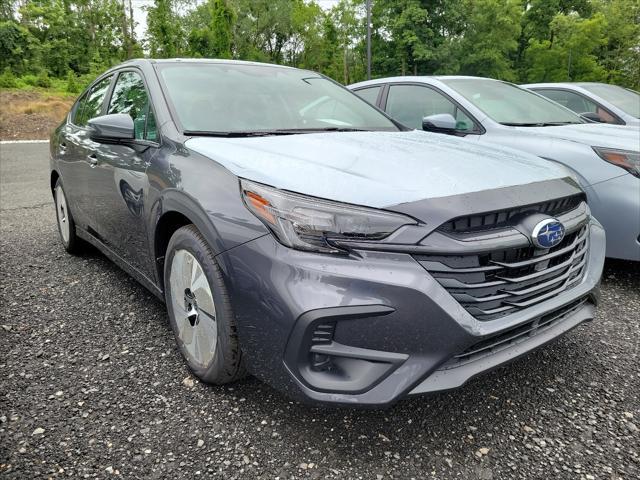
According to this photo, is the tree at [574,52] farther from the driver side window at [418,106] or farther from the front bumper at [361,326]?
the front bumper at [361,326]

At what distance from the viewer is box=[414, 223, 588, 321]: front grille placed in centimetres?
166

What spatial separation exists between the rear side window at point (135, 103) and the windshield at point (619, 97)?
6214 mm

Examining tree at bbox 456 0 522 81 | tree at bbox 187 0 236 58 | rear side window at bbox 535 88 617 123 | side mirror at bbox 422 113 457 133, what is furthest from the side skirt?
tree at bbox 456 0 522 81

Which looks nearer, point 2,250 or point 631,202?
point 631,202

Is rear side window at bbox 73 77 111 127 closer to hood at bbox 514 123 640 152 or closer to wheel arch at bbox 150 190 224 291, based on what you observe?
wheel arch at bbox 150 190 224 291

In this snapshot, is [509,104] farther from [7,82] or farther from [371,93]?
[7,82]

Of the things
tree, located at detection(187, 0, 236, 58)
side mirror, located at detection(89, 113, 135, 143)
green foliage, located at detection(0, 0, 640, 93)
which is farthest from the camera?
tree, located at detection(187, 0, 236, 58)

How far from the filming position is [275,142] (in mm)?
2303

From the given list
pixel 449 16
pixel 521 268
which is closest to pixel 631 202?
pixel 521 268

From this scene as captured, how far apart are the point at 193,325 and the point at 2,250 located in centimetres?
316

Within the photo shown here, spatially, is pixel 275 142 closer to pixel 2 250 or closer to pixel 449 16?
pixel 2 250

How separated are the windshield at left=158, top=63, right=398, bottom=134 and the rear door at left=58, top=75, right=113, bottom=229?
0.88 m

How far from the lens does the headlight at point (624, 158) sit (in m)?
3.23

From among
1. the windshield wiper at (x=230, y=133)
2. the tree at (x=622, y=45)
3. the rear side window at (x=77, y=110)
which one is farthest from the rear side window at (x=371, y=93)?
the tree at (x=622, y=45)
